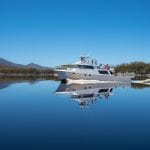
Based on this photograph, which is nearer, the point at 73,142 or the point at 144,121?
the point at 73,142

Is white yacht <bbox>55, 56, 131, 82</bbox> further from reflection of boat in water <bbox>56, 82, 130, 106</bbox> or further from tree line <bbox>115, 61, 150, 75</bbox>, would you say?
tree line <bbox>115, 61, 150, 75</bbox>

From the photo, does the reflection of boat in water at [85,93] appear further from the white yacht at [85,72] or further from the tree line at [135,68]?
the tree line at [135,68]

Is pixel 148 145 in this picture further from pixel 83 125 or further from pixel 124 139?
pixel 83 125

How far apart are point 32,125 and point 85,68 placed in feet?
168

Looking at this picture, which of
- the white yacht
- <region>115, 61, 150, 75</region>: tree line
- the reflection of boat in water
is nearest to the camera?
the reflection of boat in water

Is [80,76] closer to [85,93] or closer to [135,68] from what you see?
[85,93]

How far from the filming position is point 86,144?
467 inches

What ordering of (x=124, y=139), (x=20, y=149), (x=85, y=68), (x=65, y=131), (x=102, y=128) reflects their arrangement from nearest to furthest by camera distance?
(x=20, y=149) < (x=124, y=139) < (x=65, y=131) < (x=102, y=128) < (x=85, y=68)

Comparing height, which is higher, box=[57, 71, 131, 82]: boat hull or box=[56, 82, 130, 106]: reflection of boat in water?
box=[57, 71, 131, 82]: boat hull

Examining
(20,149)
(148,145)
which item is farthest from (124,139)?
(20,149)

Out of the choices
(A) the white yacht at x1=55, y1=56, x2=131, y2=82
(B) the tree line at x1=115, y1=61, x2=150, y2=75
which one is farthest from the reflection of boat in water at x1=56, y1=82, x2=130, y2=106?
(B) the tree line at x1=115, y1=61, x2=150, y2=75

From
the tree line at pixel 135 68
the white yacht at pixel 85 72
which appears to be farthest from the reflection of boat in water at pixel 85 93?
the tree line at pixel 135 68

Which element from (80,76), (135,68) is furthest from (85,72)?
(135,68)

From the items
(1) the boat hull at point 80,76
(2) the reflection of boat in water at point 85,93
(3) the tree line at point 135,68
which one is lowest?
(2) the reflection of boat in water at point 85,93
